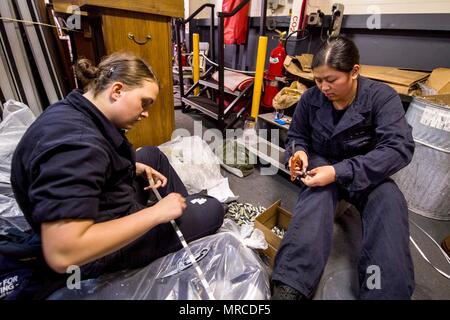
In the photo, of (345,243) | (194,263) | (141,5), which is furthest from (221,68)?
(194,263)

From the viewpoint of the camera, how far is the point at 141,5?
1315 millimetres

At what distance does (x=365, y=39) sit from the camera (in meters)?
1.85

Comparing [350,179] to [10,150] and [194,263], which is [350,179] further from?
[10,150]

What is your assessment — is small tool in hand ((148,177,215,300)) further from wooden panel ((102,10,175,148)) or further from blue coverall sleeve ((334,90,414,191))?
wooden panel ((102,10,175,148))

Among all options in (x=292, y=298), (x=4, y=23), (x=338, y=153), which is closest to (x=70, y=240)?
(x=292, y=298)

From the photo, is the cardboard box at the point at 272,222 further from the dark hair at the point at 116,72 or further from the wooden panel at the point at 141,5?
the wooden panel at the point at 141,5

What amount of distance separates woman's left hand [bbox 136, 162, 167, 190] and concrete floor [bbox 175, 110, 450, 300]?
24.6 inches

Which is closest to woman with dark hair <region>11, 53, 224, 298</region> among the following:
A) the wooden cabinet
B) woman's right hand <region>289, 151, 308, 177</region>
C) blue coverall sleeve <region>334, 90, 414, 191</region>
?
woman's right hand <region>289, 151, 308, 177</region>

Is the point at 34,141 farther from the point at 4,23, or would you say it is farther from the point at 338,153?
the point at 4,23

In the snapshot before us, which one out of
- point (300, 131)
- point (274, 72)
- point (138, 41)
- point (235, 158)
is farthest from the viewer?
point (274, 72)

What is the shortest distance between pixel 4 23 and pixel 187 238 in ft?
5.34

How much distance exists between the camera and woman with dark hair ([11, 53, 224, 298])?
504 millimetres

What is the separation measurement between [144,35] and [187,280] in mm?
1347

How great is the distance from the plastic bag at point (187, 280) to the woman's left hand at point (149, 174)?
0.34 m
